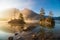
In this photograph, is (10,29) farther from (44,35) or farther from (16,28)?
(44,35)

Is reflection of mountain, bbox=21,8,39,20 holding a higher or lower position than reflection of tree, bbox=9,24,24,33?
higher

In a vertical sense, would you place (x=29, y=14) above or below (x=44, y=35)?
above

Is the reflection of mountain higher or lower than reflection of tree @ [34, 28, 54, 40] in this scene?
higher

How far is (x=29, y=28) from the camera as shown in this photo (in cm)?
169

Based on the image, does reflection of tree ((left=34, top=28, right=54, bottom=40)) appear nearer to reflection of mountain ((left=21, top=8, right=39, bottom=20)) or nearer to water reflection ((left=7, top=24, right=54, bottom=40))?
water reflection ((left=7, top=24, right=54, bottom=40))

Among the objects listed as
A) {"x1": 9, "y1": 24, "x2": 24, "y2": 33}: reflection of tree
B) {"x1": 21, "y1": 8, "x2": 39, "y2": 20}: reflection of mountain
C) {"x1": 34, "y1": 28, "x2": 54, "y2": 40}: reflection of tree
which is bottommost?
{"x1": 34, "y1": 28, "x2": 54, "y2": 40}: reflection of tree

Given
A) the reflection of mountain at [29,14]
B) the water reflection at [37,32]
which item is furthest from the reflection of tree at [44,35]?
the reflection of mountain at [29,14]

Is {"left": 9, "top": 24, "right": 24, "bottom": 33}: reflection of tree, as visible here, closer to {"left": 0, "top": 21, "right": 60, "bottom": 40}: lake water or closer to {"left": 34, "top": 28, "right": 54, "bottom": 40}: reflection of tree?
{"left": 0, "top": 21, "right": 60, "bottom": 40}: lake water

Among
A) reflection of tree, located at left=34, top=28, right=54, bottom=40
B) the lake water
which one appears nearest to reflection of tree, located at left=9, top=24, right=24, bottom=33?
the lake water

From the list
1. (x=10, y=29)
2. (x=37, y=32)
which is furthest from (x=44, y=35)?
(x=10, y=29)

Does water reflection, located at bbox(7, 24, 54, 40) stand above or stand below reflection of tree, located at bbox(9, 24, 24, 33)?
below

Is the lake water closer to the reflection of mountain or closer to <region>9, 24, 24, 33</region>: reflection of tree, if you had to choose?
<region>9, 24, 24, 33</region>: reflection of tree

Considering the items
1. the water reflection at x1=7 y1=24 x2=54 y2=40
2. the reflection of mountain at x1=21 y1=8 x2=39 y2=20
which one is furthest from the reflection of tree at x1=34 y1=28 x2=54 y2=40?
the reflection of mountain at x1=21 y1=8 x2=39 y2=20

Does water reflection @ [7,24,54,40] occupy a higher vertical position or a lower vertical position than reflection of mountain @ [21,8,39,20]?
lower
